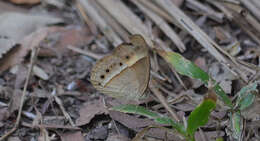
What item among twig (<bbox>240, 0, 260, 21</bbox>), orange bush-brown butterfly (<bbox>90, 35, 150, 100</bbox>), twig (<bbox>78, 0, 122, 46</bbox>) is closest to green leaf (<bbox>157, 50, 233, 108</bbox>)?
orange bush-brown butterfly (<bbox>90, 35, 150, 100</bbox>)

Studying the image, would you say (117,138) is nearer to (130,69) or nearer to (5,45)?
(130,69)

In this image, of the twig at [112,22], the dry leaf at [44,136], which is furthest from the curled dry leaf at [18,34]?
the dry leaf at [44,136]

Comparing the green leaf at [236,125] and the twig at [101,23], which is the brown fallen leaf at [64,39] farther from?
the green leaf at [236,125]

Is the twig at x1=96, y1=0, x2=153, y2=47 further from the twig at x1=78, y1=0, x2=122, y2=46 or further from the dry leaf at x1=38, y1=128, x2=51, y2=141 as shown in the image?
the dry leaf at x1=38, y1=128, x2=51, y2=141

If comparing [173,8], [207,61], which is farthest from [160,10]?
[207,61]

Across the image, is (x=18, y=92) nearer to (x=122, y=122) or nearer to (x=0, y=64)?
(x=0, y=64)
